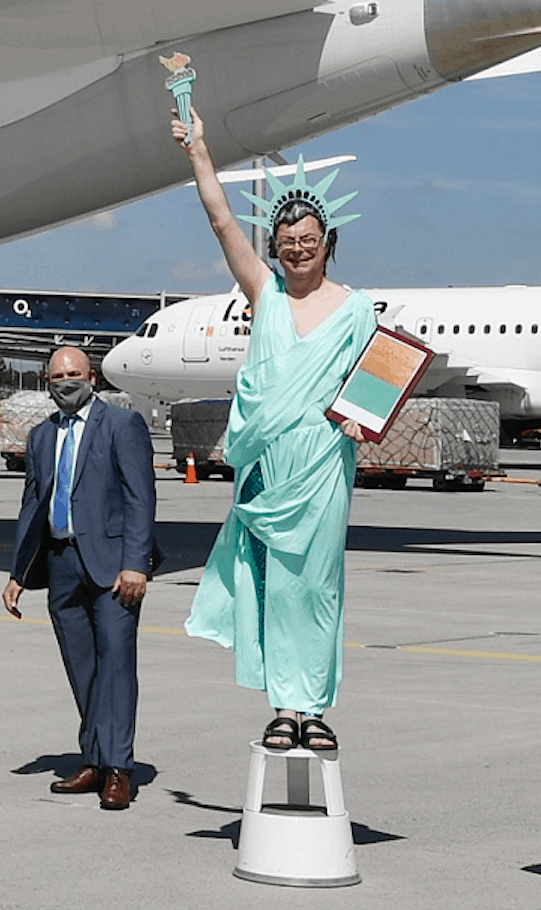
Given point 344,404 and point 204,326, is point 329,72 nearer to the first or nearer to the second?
point 344,404

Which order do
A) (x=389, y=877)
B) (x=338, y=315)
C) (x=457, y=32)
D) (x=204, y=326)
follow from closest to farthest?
(x=389, y=877), (x=338, y=315), (x=457, y=32), (x=204, y=326)

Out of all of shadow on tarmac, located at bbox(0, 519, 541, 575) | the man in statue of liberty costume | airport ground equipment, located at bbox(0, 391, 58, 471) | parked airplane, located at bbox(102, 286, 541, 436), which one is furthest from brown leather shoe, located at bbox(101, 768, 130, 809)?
parked airplane, located at bbox(102, 286, 541, 436)

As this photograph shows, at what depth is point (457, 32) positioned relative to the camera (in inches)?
611

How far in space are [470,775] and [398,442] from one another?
27079 millimetres

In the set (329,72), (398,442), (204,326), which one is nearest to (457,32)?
(329,72)

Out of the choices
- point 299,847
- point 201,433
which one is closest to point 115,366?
point 201,433

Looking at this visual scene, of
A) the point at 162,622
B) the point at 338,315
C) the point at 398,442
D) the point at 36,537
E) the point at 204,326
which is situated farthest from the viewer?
the point at 204,326

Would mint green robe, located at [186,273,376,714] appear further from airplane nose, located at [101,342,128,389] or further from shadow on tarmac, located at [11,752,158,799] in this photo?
airplane nose, located at [101,342,128,389]

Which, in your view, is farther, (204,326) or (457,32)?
(204,326)

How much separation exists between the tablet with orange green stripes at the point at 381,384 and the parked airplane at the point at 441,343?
122 ft

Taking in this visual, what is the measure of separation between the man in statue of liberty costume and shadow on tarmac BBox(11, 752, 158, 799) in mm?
1415

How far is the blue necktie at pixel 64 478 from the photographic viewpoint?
6.95 meters

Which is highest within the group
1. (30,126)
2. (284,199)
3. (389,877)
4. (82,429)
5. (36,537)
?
(30,126)

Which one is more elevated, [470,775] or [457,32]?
[457,32]
